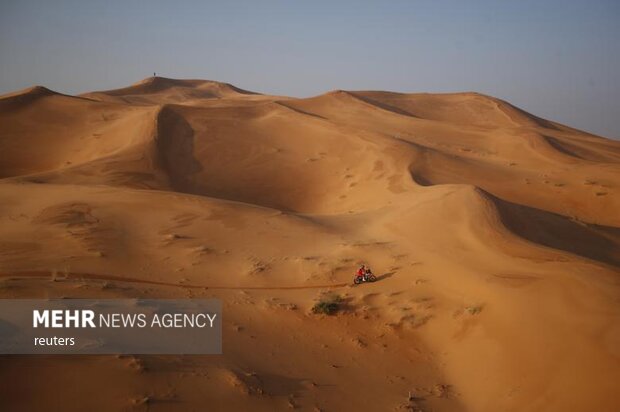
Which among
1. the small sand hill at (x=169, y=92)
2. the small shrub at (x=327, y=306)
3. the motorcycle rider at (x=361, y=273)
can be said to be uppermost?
the small sand hill at (x=169, y=92)

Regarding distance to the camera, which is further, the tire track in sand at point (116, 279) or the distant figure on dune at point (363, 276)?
the distant figure on dune at point (363, 276)

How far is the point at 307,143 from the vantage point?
67.9 feet

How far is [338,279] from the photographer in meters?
7.76

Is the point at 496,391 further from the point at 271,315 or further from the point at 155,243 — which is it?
the point at 155,243

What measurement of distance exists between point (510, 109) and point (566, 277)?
33.5 m

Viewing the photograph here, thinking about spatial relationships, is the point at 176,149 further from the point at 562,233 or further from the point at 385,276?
the point at 562,233

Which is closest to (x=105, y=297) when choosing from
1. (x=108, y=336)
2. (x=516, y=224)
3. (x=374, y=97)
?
(x=108, y=336)

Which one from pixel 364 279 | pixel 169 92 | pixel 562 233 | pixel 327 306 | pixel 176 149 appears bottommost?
pixel 327 306

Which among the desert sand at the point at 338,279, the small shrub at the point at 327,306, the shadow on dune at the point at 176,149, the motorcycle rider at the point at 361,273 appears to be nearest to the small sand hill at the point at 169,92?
the shadow on dune at the point at 176,149

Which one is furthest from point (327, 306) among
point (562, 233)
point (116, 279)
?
point (562, 233)

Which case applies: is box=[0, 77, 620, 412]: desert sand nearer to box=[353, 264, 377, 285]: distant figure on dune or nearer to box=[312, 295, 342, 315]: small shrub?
box=[312, 295, 342, 315]: small shrub

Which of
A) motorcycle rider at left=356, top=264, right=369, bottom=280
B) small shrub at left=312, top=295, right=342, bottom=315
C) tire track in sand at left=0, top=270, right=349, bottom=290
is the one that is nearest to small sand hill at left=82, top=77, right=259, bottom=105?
tire track in sand at left=0, top=270, right=349, bottom=290

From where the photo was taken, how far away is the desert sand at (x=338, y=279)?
4434 mm

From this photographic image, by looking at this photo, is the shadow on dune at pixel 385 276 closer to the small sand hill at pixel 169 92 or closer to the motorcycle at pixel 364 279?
the motorcycle at pixel 364 279
